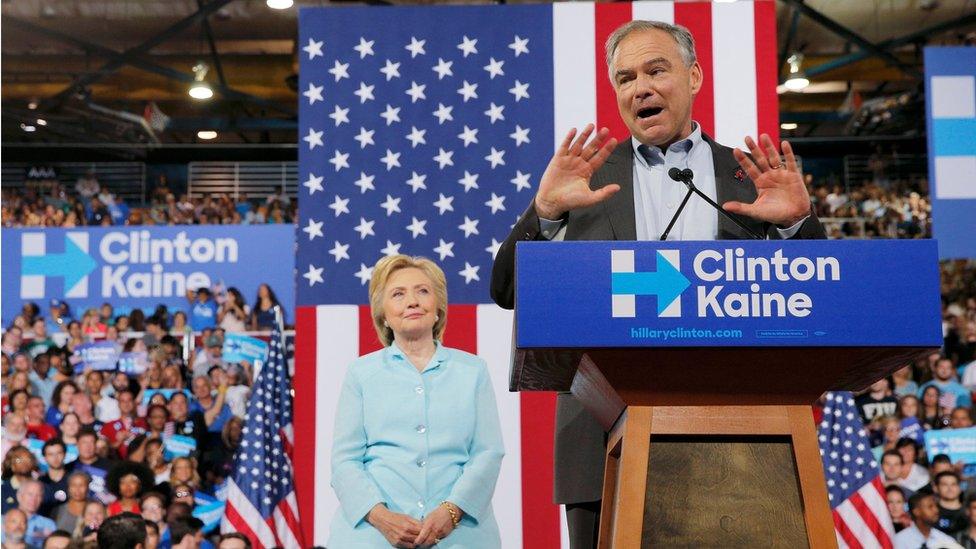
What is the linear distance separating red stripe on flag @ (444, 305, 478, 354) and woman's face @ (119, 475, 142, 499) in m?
2.66

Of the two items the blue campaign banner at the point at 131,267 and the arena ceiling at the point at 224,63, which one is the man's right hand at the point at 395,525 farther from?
the arena ceiling at the point at 224,63

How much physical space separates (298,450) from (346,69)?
1.45 m

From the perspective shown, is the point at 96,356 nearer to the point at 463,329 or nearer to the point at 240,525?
the point at 240,525

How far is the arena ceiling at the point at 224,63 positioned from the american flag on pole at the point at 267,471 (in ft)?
25.7

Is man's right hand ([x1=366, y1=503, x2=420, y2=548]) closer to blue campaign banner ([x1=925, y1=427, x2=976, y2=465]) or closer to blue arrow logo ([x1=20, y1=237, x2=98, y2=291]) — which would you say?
blue campaign banner ([x1=925, y1=427, x2=976, y2=465])

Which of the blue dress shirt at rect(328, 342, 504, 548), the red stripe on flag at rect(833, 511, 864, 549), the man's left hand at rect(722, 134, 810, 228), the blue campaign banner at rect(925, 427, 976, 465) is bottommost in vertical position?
the red stripe on flag at rect(833, 511, 864, 549)

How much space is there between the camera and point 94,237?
887 centimetres

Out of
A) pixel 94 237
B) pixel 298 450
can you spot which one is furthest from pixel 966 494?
pixel 94 237

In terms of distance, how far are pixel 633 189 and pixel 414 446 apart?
90 cm

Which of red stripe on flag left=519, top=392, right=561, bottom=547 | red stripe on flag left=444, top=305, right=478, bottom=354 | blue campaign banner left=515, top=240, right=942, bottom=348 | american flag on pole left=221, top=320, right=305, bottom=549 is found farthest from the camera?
american flag on pole left=221, top=320, right=305, bottom=549

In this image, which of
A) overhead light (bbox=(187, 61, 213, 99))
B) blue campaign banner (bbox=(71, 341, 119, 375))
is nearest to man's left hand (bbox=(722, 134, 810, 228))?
blue campaign banner (bbox=(71, 341, 119, 375))

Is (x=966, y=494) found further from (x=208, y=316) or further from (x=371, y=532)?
(x=208, y=316)

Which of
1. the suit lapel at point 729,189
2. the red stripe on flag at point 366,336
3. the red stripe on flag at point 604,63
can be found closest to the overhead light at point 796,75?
the red stripe on flag at point 604,63

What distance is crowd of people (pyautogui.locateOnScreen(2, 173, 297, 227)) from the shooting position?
503 inches
